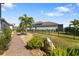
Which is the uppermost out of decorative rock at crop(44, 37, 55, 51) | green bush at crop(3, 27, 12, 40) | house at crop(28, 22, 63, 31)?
house at crop(28, 22, 63, 31)

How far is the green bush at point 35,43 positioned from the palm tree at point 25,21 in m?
0.25

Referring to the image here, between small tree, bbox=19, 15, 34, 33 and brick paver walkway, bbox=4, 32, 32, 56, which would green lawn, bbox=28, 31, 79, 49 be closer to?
small tree, bbox=19, 15, 34, 33

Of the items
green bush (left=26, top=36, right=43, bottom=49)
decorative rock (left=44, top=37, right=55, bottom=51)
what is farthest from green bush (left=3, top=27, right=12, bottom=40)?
decorative rock (left=44, top=37, right=55, bottom=51)

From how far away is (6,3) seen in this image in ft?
15.7

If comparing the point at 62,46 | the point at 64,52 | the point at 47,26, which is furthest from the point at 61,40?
the point at 47,26

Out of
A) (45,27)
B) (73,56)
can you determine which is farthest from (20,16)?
(73,56)

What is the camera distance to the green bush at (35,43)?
4922mm

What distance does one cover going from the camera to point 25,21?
16.1 ft

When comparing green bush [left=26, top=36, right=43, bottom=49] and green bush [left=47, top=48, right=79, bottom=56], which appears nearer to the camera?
green bush [left=47, top=48, right=79, bottom=56]

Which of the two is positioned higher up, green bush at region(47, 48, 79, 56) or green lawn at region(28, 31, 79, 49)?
green lawn at region(28, 31, 79, 49)

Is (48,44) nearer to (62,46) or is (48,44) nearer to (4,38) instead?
(62,46)

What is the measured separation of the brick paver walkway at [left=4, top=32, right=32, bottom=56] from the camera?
4.83m

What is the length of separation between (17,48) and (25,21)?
0.50m

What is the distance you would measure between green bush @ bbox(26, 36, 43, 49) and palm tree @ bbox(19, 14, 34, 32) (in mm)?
251
